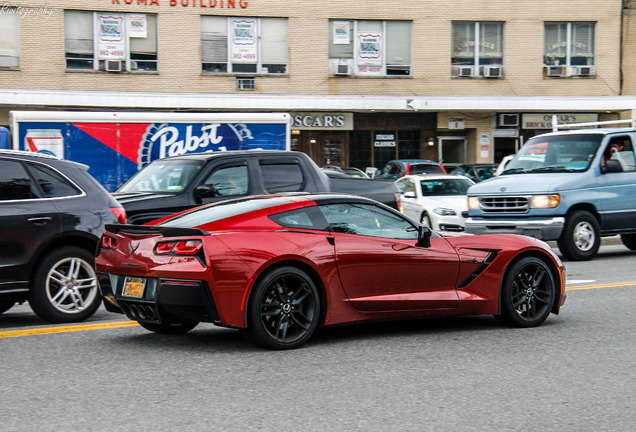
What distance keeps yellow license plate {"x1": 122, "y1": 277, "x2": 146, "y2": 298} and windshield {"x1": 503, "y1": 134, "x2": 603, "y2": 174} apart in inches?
394

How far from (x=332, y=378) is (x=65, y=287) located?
343 centimetres

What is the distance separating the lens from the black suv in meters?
7.95

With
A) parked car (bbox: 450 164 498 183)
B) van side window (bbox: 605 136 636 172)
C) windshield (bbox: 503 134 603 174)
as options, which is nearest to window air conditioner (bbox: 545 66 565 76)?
parked car (bbox: 450 164 498 183)

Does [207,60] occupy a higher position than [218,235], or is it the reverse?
[207,60]

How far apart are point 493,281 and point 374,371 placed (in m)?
2.00

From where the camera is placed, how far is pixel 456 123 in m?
35.0

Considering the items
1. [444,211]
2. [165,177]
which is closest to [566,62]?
[444,211]

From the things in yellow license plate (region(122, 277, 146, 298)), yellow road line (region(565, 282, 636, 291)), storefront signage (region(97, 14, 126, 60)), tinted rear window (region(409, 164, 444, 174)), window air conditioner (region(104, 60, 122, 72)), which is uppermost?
storefront signage (region(97, 14, 126, 60))

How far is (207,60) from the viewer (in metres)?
31.6

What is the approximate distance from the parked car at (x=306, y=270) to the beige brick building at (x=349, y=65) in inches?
915

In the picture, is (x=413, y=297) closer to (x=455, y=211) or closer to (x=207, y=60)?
(x=455, y=211)

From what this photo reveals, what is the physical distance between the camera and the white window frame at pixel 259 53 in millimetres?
31625

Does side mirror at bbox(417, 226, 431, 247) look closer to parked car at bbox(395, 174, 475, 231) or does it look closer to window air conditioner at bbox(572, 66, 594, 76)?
parked car at bbox(395, 174, 475, 231)

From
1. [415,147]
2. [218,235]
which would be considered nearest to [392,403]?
[218,235]
